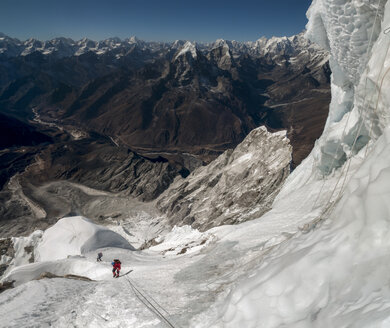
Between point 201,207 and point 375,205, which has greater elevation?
point 375,205

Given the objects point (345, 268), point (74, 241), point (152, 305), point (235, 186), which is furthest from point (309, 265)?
point (235, 186)

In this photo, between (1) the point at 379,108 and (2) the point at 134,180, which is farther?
(2) the point at 134,180

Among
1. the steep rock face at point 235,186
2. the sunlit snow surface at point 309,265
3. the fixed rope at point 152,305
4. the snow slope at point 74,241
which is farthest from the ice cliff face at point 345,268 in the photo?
the steep rock face at point 235,186

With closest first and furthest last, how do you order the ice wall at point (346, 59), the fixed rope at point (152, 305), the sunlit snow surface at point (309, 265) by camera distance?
the sunlit snow surface at point (309, 265) → the fixed rope at point (152, 305) → the ice wall at point (346, 59)

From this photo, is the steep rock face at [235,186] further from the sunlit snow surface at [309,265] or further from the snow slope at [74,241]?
the sunlit snow surface at [309,265]

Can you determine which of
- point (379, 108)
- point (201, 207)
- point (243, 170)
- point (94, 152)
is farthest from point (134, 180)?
point (379, 108)

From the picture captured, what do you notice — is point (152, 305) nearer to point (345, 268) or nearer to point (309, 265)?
point (309, 265)

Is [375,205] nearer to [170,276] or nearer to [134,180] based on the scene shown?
[170,276]
